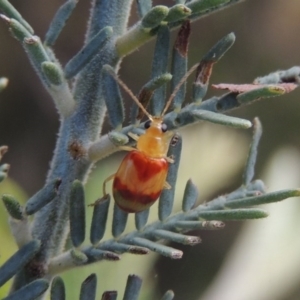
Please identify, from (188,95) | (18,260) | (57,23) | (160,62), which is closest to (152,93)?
(160,62)

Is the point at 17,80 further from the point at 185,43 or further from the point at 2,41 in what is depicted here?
the point at 185,43

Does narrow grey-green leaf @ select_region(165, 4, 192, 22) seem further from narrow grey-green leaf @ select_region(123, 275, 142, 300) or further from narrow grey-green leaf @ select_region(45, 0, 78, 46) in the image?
narrow grey-green leaf @ select_region(123, 275, 142, 300)

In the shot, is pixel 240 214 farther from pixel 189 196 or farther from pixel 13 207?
pixel 13 207

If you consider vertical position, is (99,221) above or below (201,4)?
below

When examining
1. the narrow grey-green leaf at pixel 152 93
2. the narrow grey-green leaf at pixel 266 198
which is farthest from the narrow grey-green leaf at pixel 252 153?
the narrow grey-green leaf at pixel 152 93

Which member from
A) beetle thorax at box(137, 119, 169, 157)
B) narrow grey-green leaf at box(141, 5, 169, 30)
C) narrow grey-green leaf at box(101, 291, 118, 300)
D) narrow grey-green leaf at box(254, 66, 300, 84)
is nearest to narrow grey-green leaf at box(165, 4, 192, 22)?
narrow grey-green leaf at box(141, 5, 169, 30)

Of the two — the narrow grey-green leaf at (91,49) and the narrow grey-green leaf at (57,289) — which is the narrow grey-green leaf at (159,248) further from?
the narrow grey-green leaf at (91,49)

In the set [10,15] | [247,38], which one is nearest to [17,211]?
[10,15]
